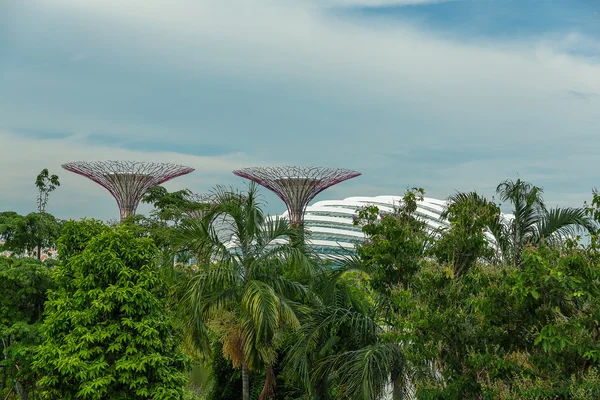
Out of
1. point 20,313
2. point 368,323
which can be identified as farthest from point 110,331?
point 368,323

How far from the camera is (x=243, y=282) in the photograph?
14359 millimetres

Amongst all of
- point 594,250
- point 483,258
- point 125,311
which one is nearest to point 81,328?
point 125,311

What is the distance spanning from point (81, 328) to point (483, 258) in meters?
7.48

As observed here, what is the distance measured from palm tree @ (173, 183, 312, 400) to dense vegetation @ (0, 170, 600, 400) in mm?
39

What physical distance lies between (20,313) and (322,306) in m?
6.78

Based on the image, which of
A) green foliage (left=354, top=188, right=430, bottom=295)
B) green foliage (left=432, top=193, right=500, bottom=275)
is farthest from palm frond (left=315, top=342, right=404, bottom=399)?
green foliage (left=432, top=193, right=500, bottom=275)

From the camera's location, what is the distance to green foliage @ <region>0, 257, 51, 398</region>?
14.5 meters

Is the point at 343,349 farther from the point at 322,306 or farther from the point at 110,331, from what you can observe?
the point at 110,331

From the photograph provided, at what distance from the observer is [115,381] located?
1256 centimetres

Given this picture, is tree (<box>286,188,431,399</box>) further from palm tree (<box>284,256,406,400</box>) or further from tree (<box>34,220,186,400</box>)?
tree (<box>34,220,186,400</box>)

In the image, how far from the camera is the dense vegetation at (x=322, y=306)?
9555 millimetres

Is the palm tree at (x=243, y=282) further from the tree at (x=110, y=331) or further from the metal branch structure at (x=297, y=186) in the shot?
the metal branch structure at (x=297, y=186)

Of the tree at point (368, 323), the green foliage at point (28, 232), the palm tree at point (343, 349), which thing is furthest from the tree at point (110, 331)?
the green foliage at point (28, 232)

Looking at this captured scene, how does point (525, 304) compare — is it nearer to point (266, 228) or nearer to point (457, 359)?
point (457, 359)
